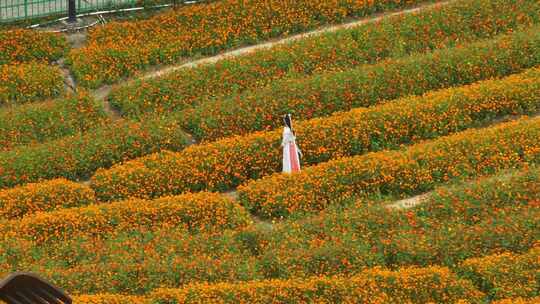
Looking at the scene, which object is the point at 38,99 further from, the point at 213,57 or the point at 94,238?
the point at 94,238

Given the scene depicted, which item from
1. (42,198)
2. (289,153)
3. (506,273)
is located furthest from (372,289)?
(42,198)

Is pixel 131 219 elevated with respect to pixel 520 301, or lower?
elevated

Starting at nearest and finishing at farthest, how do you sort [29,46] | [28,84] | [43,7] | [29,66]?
[28,84] → [29,66] → [29,46] → [43,7]

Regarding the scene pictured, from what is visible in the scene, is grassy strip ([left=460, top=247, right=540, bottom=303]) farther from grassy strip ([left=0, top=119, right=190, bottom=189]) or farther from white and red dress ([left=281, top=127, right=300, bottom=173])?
grassy strip ([left=0, top=119, right=190, bottom=189])

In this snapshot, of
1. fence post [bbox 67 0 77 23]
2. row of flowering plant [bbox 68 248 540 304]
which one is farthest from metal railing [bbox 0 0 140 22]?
row of flowering plant [bbox 68 248 540 304]

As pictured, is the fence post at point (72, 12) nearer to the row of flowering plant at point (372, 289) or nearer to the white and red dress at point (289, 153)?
the white and red dress at point (289, 153)

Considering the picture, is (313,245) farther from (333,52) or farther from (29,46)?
(29,46)

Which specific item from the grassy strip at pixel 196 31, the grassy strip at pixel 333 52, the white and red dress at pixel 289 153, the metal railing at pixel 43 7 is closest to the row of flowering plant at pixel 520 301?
the white and red dress at pixel 289 153
